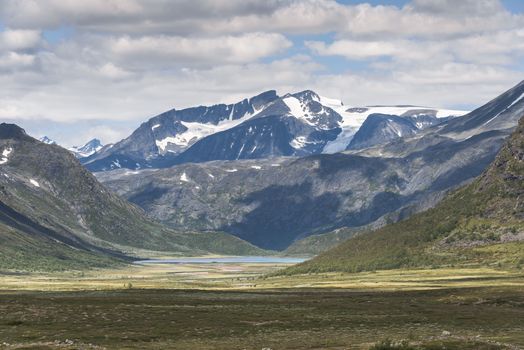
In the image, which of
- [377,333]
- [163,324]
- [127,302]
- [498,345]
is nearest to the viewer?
[498,345]

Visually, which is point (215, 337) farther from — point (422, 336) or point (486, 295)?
point (486, 295)

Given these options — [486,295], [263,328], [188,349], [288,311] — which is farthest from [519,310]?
[188,349]

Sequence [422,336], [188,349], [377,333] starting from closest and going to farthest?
[188,349] → [422,336] → [377,333]

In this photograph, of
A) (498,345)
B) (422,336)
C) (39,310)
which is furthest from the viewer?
(39,310)

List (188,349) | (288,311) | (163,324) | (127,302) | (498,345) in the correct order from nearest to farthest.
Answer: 1. (498,345)
2. (188,349)
3. (163,324)
4. (288,311)
5. (127,302)

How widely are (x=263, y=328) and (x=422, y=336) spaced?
86.6ft

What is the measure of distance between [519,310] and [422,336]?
4762 cm

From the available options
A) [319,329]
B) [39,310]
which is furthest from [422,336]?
[39,310]

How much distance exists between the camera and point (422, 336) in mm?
119312

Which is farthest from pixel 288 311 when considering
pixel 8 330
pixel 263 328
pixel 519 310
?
pixel 8 330

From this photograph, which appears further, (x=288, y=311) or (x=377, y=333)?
(x=288, y=311)

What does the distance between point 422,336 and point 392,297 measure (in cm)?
8103

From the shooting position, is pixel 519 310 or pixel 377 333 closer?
pixel 377 333

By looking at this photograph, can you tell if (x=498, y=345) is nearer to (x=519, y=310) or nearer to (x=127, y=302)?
(x=519, y=310)
